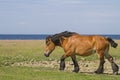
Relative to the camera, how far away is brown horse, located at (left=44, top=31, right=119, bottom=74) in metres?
21.3

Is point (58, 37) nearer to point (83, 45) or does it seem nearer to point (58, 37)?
point (58, 37)

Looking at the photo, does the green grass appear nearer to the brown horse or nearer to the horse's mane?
the brown horse

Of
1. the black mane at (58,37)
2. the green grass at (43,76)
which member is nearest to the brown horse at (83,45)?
the black mane at (58,37)

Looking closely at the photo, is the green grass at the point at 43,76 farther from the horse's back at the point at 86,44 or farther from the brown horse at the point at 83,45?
the horse's back at the point at 86,44

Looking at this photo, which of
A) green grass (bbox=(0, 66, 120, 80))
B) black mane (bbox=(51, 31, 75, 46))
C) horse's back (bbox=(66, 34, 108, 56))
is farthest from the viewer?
black mane (bbox=(51, 31, 75, 46))

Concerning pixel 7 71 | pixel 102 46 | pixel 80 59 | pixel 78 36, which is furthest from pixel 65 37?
pixel 80 59

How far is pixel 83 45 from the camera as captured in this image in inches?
849

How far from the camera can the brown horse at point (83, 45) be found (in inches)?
837

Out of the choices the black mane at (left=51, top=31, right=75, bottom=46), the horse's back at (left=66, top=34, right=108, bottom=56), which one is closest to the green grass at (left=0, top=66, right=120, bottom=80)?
the horse's back at (left=66, top=34, right=108, bottom=56)

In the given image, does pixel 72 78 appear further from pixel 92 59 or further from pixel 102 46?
pixel 92 59

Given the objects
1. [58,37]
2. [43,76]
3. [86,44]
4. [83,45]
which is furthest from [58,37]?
[43,76]

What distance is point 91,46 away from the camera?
21.4 metres

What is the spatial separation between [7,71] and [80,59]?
10.8 meters

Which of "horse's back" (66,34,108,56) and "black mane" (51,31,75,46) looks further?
"black mane" (51,31,75,46)
